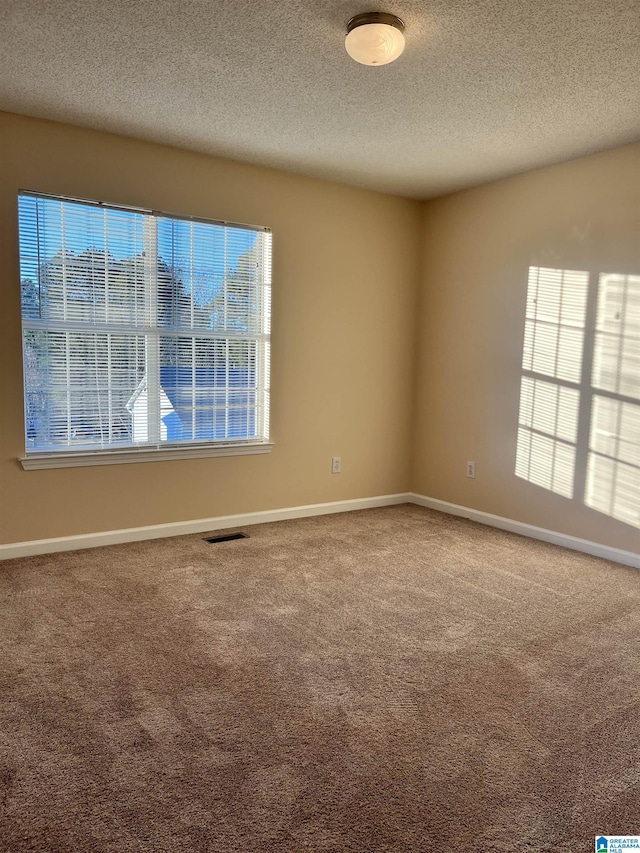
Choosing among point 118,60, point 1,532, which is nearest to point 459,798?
point 1,532

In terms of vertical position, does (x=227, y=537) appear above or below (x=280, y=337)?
below

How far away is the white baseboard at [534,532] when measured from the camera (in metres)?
3.59

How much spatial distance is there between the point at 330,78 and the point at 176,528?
2780 millimetres

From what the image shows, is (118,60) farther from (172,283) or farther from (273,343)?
(273,343)

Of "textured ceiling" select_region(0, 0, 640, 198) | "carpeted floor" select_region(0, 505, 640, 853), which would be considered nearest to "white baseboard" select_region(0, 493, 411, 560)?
"carpeted floor" select_region(0, 505, 640, 853)

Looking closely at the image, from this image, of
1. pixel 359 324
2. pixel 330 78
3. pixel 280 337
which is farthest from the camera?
pixel 359 324

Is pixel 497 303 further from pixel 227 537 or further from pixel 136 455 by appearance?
pixel 136 455

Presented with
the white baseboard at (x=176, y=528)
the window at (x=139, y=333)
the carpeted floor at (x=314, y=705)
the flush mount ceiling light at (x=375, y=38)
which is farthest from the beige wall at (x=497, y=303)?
the flush mount ceiling light at (x=375, y=38)

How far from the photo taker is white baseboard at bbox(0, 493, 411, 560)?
346 centimetres

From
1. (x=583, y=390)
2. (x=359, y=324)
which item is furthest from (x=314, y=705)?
(x=359, y=324)

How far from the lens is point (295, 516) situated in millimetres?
4449

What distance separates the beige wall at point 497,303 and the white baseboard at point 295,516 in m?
0.06

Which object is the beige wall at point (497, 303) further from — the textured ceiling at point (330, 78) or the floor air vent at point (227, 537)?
the floor air vent at point (227, 537)

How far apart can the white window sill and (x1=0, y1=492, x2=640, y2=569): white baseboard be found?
44cm
